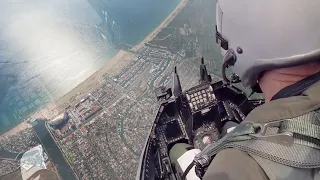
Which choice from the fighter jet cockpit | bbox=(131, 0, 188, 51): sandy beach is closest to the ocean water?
bbox=(131, 0, 188, 51): sandy beach

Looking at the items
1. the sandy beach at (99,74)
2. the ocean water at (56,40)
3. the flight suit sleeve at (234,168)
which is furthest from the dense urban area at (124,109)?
the flight suit sleeve at (234,168)

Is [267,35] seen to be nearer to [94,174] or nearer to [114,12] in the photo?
[94,174]

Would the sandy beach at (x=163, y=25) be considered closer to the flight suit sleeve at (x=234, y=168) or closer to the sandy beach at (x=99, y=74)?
the sandy beach at (x=99, y=74)

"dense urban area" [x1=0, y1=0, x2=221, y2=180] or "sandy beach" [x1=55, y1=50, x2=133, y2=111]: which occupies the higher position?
"sandy beach" [x1=55, y1=50, x2=133, y2=111]

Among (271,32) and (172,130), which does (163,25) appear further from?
(271,32)

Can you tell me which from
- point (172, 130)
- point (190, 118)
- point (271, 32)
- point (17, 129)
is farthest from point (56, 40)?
point (271, 32)

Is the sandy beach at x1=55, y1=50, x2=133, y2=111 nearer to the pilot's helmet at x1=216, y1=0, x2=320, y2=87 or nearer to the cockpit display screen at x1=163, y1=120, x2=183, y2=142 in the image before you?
the cockpit display screen at x1=163, y1=120, x2=183, y2=142

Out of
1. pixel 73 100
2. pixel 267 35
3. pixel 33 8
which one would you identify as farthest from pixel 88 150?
pixel 33 8
